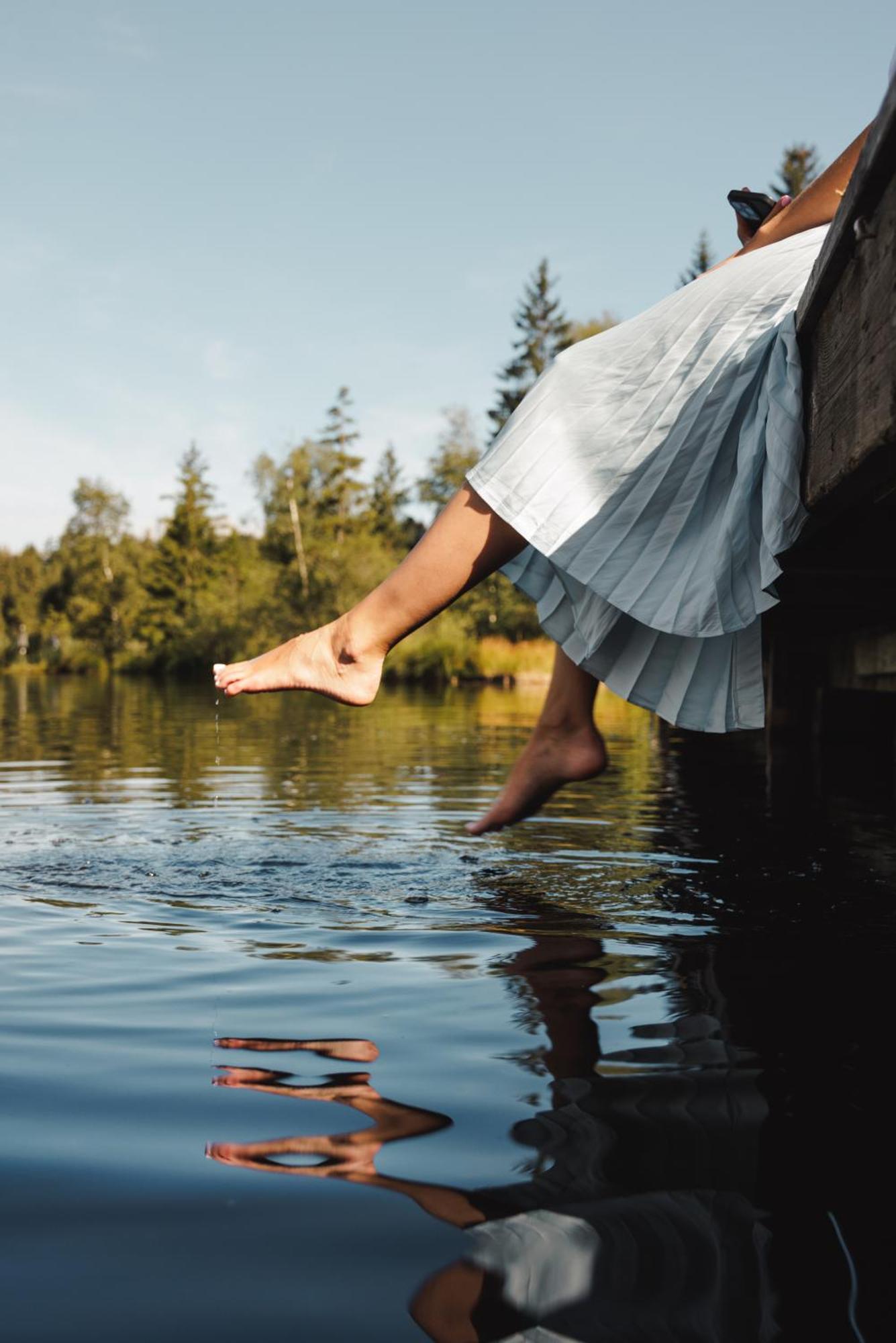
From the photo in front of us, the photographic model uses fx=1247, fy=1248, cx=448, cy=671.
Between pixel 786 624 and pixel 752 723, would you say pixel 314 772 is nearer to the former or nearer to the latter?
pixel 786 624

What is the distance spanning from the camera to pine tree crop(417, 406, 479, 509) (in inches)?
1946

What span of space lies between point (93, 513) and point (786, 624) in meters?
67.3

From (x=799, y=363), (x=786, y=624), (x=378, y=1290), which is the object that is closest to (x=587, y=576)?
(x=799, y=363)

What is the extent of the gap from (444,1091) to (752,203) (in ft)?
7.01

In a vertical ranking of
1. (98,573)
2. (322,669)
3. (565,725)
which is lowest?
(565,725)

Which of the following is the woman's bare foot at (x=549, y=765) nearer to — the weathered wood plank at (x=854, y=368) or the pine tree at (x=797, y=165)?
the weathered wood plank at (x=854, y=368)

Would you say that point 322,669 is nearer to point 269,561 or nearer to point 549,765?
point 549,765

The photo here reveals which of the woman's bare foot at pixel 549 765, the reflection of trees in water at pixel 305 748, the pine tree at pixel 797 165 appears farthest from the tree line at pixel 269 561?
Answer: the woman's bare foot at pixel 549 765

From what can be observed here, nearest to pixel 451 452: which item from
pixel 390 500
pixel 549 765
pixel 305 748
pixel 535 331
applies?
pixel 535 331

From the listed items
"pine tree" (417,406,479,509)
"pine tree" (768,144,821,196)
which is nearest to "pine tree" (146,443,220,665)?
"pine tree" (417,406,479,509)

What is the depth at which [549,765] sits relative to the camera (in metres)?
3.45

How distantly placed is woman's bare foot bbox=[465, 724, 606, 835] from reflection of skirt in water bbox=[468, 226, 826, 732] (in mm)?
877

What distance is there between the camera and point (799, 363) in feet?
7.28

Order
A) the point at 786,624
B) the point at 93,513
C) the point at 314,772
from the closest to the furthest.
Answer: the point at 786,624 → the point at 314,772 → the point at 93,513
